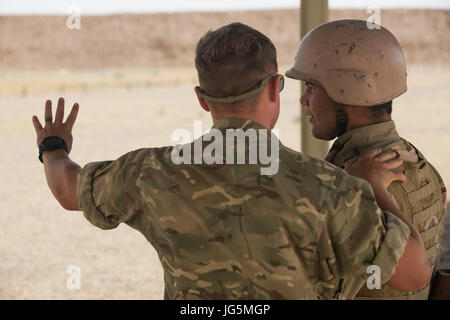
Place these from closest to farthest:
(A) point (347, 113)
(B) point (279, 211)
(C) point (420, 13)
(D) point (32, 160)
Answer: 1. (B) point (279, 211)
2. (A) point (347, 113)
3. (D) point (32, 160)
4. (C) point (420, 13)

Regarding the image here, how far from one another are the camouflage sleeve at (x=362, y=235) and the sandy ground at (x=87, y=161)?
4846 millimetres

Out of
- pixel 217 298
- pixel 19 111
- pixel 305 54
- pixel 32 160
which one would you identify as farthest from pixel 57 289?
pixel 19 111

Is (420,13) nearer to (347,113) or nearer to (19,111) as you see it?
(19,111)

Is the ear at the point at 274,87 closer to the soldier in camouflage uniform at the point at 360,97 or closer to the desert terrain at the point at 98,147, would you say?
the soldier in camouflage uniform at the point at 360,97

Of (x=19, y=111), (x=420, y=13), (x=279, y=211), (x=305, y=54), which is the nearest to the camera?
(x=279, y=211)

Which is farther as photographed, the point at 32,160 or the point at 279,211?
the point at 32,160

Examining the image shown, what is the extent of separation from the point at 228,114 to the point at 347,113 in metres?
0.85

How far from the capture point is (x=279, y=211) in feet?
5.37

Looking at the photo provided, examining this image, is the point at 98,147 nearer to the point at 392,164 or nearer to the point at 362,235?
the point at 392,164

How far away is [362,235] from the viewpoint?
166 centimetres

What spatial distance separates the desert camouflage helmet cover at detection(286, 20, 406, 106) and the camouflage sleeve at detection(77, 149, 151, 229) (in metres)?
1.00

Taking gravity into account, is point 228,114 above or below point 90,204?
above

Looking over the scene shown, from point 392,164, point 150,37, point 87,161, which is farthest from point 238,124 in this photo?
point 150,37

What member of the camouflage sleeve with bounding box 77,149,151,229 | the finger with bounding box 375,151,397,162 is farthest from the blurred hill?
the camouflage sleeve with bounding box 77,149,151,229
